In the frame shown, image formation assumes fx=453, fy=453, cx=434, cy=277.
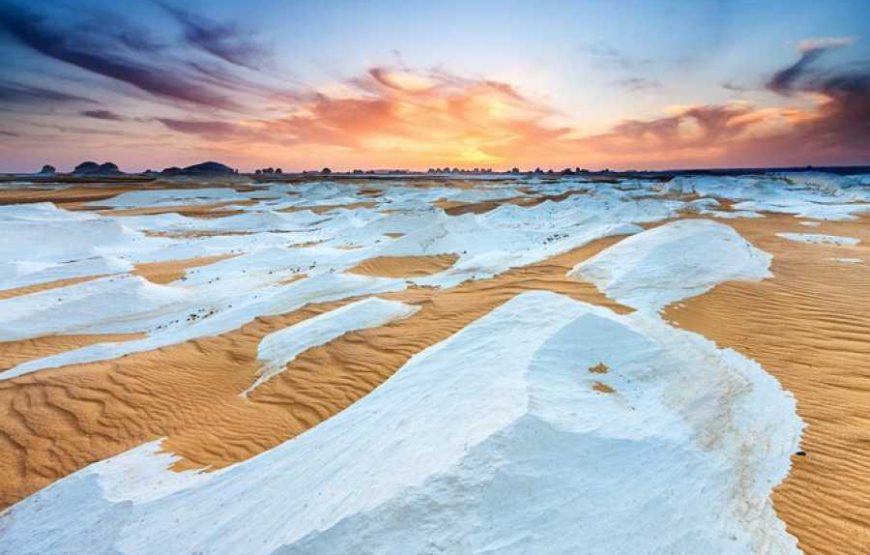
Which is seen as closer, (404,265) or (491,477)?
(491,477)

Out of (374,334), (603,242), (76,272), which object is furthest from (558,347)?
(76,272)

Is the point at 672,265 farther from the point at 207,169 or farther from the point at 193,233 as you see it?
the point at 207,169

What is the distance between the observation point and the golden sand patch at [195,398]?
6.16 metres

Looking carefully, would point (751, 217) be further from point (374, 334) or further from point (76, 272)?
point (76, 272)

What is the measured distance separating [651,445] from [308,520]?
3452mm

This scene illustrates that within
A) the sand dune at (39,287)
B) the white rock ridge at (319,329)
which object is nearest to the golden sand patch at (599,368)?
the white rock ridge at (319,329)

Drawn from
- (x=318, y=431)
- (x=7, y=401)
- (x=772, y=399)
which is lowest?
(x=7, y=401)

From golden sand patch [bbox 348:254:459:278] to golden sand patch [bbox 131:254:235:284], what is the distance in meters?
6.95

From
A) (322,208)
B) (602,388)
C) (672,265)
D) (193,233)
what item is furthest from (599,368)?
(322,208)

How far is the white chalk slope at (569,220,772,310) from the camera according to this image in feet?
34.3

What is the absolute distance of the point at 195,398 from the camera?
24.9 feet

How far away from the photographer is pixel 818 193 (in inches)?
2151

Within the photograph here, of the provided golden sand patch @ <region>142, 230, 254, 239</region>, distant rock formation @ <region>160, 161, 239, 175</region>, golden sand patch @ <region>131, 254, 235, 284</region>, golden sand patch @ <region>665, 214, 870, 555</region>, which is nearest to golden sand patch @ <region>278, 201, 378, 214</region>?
golden sand patch @ <region>142, 230, 254, 239</region>

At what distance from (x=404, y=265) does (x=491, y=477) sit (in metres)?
14.0
